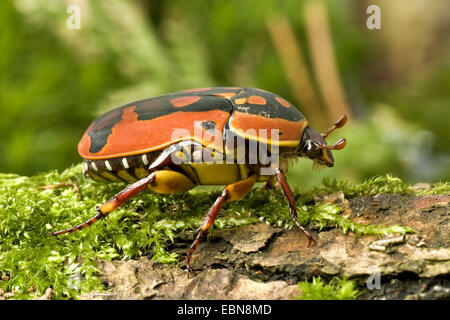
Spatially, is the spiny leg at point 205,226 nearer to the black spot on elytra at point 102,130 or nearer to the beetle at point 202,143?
the beetle at point 202,143

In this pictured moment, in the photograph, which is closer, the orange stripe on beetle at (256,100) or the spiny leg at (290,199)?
the spiny leg at (290,199)

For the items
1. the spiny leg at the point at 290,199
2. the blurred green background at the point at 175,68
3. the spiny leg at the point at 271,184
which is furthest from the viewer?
the blurred green background at the point at 175,68

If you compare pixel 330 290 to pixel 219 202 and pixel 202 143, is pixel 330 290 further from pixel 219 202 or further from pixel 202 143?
pixel 202 143

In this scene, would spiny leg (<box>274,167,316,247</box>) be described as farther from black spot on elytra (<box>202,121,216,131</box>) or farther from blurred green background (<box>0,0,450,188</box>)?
blurred green background (<box>0,0,450,188</box>)

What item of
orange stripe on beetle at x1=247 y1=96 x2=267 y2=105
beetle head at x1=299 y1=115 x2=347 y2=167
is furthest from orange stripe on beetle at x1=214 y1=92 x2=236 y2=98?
beetle head at x1=299 y1=115 x2=347 y2=167

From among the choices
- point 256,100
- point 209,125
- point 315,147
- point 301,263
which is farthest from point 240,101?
point 301,263

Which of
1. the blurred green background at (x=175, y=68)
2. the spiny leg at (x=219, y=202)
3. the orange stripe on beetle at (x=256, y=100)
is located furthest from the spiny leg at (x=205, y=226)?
the blurred green background at (x=175, y=68)
